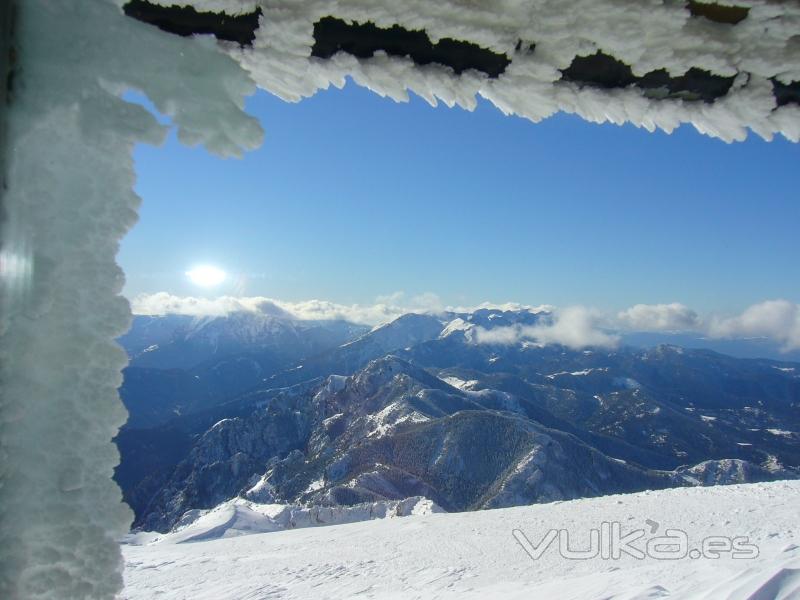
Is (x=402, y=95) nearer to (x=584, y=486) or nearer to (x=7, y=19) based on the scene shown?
(x=7, y=19)

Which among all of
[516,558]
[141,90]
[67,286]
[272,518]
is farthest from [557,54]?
[272,518]

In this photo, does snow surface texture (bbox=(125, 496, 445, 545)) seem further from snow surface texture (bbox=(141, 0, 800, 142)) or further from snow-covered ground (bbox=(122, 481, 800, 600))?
snow surface texture (bbox=(141, 0, 800, 142))

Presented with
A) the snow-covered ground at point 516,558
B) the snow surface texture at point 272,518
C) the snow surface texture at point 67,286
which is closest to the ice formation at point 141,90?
the snow surface texture at point 67,286

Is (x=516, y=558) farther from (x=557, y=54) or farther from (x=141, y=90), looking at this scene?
(x=141, y=90)

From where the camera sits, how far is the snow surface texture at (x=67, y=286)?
1.20m

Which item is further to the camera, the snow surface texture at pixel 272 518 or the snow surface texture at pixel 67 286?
the snow surface texture at pixel 272 518

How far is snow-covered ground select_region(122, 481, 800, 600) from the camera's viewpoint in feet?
38.6

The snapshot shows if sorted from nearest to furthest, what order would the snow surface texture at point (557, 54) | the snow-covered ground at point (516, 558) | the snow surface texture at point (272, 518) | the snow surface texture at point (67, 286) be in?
the snow surface texture at point (67, 286)
the snow surface texture at point (557, 54)
the snow-covered ground at point (516, 558)
the snow surface texture at point (272, 518)

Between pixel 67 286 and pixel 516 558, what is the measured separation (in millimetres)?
19588

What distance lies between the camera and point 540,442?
141 meters

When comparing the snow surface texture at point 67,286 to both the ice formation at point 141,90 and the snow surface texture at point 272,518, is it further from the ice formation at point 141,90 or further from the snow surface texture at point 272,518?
the snow surface texture at point 272,518

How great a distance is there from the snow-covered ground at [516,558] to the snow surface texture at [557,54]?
1077cm

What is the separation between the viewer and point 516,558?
17.7m

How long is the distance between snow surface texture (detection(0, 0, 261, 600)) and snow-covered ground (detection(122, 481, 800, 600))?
1147cm
